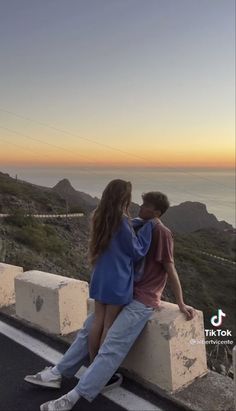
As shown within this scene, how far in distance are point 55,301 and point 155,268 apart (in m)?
1.59

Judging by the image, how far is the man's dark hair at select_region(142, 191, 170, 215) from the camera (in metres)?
3.73

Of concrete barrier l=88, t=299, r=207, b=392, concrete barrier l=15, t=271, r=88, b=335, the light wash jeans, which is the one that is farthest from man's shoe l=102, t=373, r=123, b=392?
concrete barrier l=15, t=271, r=88, b=335

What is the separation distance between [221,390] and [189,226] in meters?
134

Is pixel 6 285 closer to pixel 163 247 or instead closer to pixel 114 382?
pixel 114 382

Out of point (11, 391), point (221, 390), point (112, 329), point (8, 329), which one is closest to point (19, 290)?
point (8, 329)

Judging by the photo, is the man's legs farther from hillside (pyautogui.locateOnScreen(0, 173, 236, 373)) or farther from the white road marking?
hillside (pyautogui.locateOnScreen(0, 173, 236, 373))

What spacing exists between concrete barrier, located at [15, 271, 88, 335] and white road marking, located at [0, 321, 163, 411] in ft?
0.77

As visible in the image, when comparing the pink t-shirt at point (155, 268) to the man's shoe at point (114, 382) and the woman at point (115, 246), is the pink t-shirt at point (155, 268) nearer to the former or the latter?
the woman at point (115, 246)

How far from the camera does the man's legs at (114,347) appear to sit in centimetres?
351

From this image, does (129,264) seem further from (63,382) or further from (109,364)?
(63,382)

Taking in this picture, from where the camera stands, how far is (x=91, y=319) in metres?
3.97

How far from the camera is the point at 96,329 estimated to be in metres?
3.83

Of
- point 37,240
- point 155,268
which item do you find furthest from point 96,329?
point 37,240

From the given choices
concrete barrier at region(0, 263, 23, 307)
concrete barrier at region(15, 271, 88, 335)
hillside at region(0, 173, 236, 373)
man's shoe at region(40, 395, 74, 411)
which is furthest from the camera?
hillside at region(0, 173, 236, 373)
